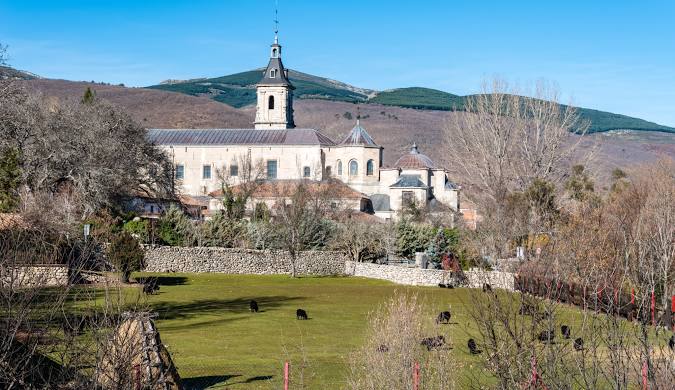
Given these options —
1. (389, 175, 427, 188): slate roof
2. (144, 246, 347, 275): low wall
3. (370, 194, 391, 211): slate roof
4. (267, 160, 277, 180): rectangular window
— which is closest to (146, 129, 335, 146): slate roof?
(267, 160, 277, 180): rectangular window

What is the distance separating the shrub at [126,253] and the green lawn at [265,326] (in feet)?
4.74

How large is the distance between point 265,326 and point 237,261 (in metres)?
23.5

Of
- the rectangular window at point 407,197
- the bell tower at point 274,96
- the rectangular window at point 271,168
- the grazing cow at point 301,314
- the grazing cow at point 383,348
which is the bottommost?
the grazing cow at point 301,314

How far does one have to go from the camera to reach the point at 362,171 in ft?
298

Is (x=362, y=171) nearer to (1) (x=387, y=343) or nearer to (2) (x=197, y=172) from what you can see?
(2) (x=197, y=172)

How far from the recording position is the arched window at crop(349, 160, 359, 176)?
91.2 m

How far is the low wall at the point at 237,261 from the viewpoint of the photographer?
48.4 m

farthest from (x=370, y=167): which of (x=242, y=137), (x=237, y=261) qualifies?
(x=237, y=261)

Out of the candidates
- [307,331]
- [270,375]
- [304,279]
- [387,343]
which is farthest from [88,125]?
[387,343]

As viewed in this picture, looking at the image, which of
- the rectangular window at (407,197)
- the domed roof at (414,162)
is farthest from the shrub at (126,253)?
the domed roof at (414,162)

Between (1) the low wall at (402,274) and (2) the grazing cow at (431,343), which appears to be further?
(1) the low wall at (402,274)

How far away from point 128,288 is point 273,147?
6176cm

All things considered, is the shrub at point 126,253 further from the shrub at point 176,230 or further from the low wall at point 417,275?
the shrub at point 176,230

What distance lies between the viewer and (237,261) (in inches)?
1972
